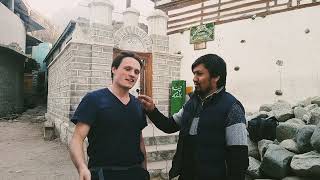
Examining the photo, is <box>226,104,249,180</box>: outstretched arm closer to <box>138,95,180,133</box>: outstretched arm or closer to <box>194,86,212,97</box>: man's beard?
→ <box>194,86,212,97</box>: man's beard

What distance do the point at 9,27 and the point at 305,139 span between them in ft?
64.2

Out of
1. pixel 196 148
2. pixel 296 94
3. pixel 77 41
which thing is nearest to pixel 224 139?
pixel 196 148

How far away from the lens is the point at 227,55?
12602 millimetres

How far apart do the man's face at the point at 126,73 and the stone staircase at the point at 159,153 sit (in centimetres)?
364

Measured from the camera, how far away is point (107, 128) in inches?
86.7

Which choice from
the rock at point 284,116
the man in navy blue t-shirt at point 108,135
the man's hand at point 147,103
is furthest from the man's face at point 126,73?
the rock at point 284,116

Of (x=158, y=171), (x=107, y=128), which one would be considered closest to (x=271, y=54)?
(x=158, y=171)

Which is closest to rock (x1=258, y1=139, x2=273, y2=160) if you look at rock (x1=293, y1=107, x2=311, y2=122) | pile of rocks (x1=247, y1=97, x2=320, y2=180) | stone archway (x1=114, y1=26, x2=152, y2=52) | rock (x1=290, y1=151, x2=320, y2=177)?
pile of rocks (x1=247, y1=97, x2=320, y2=180)

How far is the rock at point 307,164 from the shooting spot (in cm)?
423

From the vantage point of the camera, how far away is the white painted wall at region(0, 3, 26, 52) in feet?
59.9

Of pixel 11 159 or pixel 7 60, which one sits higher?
pixel 7 60

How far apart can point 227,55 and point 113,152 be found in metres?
11.1

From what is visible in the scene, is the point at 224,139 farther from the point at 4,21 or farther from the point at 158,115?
the point at 4,21

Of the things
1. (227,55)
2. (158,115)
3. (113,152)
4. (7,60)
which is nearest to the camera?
(113,152)
